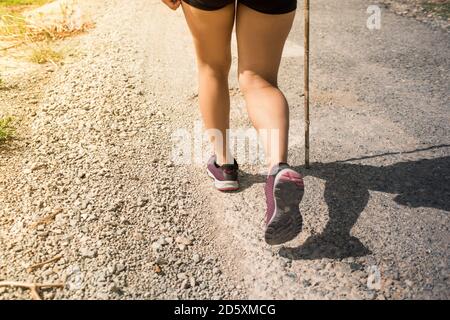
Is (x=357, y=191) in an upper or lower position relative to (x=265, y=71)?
lower

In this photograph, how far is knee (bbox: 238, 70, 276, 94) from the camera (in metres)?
2.41

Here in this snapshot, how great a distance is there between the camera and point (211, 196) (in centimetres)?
288

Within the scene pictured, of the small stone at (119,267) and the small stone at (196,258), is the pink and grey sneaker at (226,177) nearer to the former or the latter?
the small stone at (196,258)

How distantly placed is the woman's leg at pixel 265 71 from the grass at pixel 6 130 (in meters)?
1.81

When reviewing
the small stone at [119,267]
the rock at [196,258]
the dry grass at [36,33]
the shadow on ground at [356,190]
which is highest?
the small stone at [119,267]

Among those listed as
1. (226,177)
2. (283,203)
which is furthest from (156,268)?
(226,177)

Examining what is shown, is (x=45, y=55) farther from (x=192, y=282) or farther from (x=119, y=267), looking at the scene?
(x=192, y=282)

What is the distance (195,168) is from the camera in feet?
10.4

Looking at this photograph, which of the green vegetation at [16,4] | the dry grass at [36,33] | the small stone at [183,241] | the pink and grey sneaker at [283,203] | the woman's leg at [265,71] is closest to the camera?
the pink and grey sneaker at [283,203]

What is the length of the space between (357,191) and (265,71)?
0.97 meters

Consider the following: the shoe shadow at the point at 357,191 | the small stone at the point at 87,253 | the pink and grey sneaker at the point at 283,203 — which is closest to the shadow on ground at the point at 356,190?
the shoe shadow at the point at 357,191

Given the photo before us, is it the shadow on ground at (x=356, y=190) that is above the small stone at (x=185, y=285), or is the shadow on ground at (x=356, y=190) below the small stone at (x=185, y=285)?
below

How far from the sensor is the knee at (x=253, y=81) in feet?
7.91
